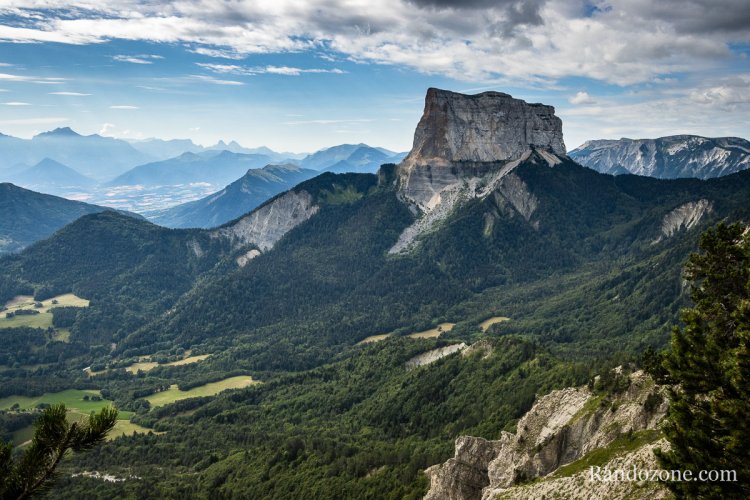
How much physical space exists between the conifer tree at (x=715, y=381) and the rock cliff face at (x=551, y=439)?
16212 mm

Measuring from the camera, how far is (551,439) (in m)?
76.1

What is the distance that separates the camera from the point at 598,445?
67.6m

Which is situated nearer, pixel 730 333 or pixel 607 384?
pixel 730 333

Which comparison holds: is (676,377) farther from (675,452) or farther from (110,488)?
(110,488)

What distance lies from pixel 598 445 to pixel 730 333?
87.7 feet

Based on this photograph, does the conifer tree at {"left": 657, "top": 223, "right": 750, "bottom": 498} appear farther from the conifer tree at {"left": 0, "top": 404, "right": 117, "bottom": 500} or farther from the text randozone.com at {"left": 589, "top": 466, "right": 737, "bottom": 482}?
the conifer tree at {"left": 0, "top": 404, "right": 117, "bottom": 500}

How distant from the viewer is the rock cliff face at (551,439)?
65938 mm

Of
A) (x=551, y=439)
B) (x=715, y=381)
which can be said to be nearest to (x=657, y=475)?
(x=715, y=381)

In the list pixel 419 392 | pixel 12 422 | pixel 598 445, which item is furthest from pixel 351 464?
pixel 12 422

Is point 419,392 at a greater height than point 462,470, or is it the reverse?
point 462,470

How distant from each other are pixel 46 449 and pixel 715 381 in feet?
139

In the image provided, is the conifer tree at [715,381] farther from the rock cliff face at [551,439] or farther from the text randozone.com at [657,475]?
the rock cliff face at [551,439]

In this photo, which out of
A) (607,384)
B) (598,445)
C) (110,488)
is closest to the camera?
(598,445)

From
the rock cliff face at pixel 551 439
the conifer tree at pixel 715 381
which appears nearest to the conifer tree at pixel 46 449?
the conifer tree at pixel 715 381
